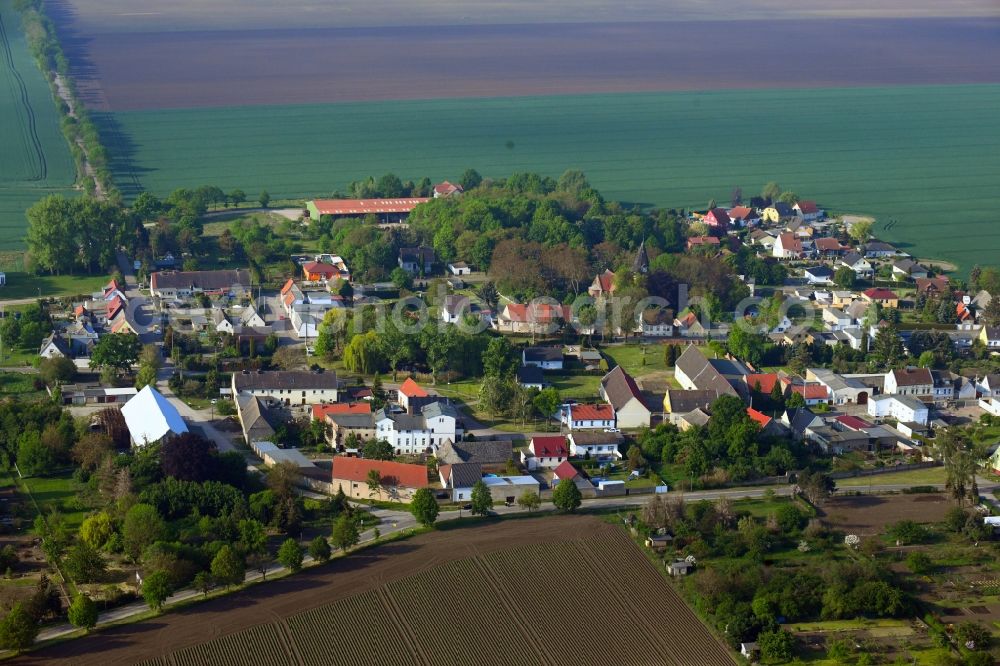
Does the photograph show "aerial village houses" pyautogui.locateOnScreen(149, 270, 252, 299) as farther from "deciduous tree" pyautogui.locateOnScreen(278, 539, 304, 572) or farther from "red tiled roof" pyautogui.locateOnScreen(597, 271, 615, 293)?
"deciduous tree" pyautogui.locateOnScreen(278, 539, 304, 572)

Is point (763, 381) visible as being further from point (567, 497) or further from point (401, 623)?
point (401, 623)

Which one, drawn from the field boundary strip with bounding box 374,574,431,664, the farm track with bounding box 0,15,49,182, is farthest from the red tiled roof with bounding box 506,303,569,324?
the farm track with bounding box 0,15,49,182

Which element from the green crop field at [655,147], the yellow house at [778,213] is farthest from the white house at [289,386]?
the yellow house at [778,213]

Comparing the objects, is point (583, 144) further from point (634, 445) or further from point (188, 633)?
point (188, 633)

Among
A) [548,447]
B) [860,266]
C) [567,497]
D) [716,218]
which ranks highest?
[716,218]

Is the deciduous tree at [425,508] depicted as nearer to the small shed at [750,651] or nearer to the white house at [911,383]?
the small shed at [750,651]

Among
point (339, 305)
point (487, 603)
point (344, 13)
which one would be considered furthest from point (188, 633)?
point (344, 13)

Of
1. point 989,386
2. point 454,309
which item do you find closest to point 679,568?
point 989,386

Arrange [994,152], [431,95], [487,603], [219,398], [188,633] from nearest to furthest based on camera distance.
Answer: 1. [188,633]
2. [487,603]
3. [219,398]
4. [994,152]
5. [431,95]
